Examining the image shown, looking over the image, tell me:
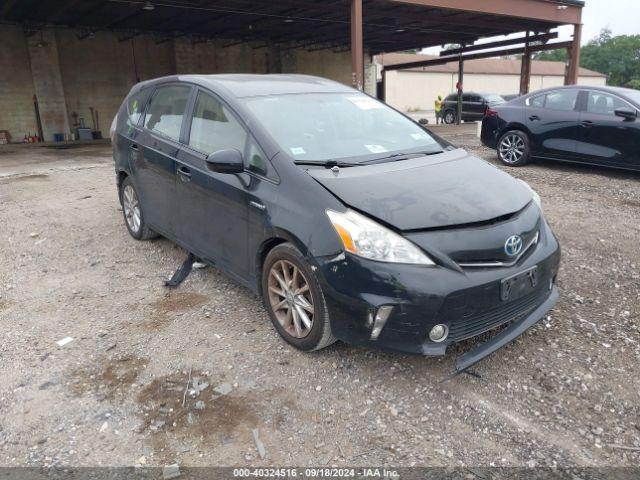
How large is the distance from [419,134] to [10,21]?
19.9 meters

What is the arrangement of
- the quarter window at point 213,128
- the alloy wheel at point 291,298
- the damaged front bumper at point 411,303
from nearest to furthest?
the damaged front bumper at point 411,303, the alloy wheel at point 291,298, the quarter window at point 213,128

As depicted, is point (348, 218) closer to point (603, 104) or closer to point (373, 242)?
point (373, 242)

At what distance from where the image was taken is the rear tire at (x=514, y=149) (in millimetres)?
8695

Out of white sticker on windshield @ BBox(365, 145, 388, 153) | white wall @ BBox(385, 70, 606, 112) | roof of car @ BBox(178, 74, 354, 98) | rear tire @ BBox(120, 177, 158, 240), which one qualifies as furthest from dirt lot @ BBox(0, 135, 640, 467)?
white wall @ BBox(385, 70, 606, 112)

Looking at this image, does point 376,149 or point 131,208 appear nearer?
point 376,149

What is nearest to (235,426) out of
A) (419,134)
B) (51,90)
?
(419,134)

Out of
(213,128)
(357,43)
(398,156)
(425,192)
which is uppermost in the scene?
(357,43)

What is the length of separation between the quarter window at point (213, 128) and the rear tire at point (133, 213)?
1.39 m

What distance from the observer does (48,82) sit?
19391mm

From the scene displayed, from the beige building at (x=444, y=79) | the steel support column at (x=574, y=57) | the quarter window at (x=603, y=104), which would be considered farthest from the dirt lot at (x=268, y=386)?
the beige building at (x=444, y=79)

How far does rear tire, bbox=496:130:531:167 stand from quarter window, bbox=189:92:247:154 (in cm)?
651

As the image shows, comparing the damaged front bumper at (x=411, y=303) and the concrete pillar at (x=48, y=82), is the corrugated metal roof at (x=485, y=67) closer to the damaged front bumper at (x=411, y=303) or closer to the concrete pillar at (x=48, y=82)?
the concrete pillar at (x=48, y=82)

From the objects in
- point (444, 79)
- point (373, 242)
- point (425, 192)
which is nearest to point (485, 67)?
point (444, 79)

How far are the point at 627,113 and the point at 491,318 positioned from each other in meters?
6.24
